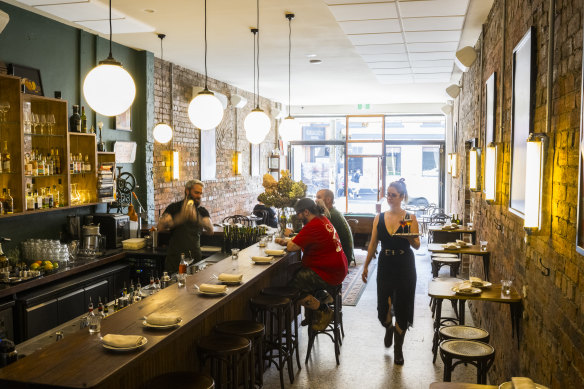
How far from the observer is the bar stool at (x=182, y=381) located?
277cm

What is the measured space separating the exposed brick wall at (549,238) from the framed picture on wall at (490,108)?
303mm

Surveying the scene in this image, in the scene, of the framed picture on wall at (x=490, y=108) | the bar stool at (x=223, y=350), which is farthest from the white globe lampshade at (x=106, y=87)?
the framed picture on wall at (x=490, y=108)

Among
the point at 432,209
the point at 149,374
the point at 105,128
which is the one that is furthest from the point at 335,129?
the point at 149,374

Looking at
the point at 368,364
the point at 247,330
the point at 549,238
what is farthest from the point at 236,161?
the point at 549,238

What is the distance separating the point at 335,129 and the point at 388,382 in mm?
12252

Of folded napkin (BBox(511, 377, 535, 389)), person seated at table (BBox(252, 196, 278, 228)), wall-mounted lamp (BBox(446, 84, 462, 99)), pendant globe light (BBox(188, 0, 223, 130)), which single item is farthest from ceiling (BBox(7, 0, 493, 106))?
folded napkin (BBox(511, 377, 535, 389))

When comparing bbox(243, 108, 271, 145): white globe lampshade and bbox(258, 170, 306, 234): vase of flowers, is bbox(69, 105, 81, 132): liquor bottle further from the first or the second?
bbox(258, 170, 306, 234): vase of flowers

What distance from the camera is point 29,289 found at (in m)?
4.70

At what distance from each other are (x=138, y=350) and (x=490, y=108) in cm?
410

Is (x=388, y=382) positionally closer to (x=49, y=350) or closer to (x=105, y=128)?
(x=49, y=350)

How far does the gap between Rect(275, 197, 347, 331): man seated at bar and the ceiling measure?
6.59 ft

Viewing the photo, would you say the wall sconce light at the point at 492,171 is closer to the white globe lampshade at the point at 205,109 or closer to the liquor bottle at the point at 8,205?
the white globe lampshade at the point at 205,109

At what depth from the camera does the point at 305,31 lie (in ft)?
21.6

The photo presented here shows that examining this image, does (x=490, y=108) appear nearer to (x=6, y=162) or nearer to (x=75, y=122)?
(x=75, y=122)
